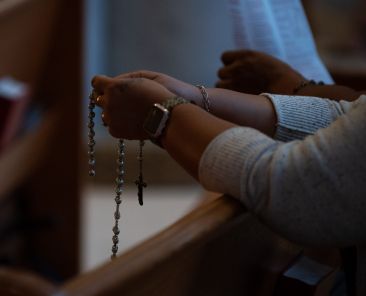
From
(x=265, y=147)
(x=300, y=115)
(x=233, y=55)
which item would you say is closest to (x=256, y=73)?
(x=233, y=55)

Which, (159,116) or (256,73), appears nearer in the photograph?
(159,116)

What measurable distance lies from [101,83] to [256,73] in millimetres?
270

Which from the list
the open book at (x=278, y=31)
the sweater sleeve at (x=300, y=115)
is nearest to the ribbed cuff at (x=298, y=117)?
the sweater sleeve at (x=300, y=115)

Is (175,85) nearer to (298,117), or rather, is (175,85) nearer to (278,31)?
(298,117)

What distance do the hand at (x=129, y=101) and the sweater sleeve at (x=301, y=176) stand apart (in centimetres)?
8

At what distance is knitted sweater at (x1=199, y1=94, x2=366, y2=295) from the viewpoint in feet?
2.11

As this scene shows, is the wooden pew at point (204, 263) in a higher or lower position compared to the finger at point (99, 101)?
lower

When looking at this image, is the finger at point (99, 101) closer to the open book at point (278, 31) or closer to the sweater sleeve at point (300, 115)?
the sweater sleeve at point (300, 115)

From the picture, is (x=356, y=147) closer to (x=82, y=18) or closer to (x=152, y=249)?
(x=152, y=249)

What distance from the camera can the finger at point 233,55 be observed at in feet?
3.19

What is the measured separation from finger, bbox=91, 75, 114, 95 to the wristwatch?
0.05 metres

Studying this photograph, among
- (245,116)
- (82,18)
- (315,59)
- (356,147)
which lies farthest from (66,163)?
(356,147)

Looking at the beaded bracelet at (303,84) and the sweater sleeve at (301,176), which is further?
the beaded bracelet at (303,84)

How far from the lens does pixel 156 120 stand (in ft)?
2.30
